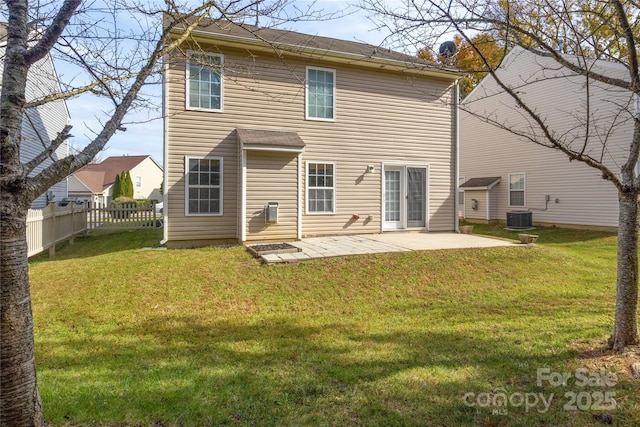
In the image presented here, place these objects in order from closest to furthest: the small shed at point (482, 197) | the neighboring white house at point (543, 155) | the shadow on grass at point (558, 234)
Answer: the shadow on grass at point (558, 234), the neighboring white house at point (543, 155), the small shed at point (482, 197)

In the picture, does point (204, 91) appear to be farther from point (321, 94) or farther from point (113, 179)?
point (113, 179)

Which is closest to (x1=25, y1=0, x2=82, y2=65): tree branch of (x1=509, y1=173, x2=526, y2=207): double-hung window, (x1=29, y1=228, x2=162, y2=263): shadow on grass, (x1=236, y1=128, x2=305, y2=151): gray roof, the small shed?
(x1=236, y1=128, x2=305, y2=151): gray roof

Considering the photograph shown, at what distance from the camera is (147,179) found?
42625mm

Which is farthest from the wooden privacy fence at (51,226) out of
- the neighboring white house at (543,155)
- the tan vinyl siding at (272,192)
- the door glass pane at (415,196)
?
the neighboring white house at (543,155)

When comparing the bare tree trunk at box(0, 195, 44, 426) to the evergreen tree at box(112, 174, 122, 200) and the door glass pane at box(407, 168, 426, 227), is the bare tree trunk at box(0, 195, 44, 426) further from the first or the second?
the evergreen tree at box(112, 174, 122, 200)

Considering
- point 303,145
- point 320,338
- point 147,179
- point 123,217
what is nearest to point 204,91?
point 303,145

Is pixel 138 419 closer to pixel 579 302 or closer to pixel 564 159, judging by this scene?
pixel 579 302

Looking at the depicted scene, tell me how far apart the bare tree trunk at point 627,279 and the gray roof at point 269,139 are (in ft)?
22.6

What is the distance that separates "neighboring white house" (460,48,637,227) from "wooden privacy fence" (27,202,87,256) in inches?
521

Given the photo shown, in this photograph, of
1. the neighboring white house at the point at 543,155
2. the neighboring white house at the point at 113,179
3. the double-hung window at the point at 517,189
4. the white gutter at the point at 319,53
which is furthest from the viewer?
the neighboring white house at the point at 113,179

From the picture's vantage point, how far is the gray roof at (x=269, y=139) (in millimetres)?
9044

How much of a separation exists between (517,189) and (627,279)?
15049 mm

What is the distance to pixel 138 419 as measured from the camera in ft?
8.63

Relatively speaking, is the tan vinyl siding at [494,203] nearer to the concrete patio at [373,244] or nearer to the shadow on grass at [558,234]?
the shadow on grass at [558,234]
